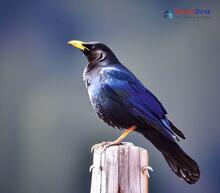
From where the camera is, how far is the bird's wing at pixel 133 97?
7.93 ft

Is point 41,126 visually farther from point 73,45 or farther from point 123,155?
point 123,155

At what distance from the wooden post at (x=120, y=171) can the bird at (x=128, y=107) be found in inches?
18.9

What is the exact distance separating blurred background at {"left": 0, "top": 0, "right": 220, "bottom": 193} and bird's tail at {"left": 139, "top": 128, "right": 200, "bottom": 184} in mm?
383

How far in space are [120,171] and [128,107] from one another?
74 centimetres

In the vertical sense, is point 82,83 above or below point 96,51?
below

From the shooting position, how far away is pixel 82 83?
2.89 metres

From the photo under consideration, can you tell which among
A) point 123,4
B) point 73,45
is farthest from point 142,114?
point 123,4

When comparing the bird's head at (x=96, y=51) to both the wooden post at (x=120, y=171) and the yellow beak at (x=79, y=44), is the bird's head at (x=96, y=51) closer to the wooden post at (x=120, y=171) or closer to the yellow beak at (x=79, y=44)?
the yellow beak at (x=79, y=44)

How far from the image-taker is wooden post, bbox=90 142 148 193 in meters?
1.76

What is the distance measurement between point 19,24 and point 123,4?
0.71m

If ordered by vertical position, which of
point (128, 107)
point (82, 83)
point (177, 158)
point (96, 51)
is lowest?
point (177, 158)

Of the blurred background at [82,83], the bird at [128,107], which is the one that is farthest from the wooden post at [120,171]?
the blurred background at [82,83]

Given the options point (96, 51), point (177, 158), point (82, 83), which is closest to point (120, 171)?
point (177, 158)

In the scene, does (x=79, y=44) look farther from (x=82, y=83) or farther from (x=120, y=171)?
(x=120, y=171)
